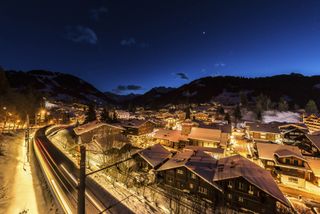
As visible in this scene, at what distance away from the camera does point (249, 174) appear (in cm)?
1905

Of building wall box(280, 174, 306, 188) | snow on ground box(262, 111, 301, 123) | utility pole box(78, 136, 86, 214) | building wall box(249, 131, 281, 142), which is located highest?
utility pole box(78, 136, 86, 214)

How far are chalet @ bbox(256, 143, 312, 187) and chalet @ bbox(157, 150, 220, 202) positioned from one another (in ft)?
32.9

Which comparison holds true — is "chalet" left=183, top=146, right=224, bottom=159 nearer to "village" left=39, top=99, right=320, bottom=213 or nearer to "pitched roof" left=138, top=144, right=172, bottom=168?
"village" left=39, top=99, right=320, bottom=213

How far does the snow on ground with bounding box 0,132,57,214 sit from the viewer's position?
1421cm

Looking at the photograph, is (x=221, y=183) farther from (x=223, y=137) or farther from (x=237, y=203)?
(x=223, y=137)

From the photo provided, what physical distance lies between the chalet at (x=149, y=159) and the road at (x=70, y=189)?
27.8 feet

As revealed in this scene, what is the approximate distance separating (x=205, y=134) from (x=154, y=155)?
49.0 ft

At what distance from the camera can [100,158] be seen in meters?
29.6

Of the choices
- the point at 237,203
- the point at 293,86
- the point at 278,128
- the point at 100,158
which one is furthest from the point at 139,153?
the point at 293,86

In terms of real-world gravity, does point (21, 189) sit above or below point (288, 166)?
above

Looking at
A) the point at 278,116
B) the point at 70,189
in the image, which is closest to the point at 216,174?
the point at 70,189

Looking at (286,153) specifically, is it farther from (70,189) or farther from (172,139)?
(70,189)

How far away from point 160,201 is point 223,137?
24.7 m

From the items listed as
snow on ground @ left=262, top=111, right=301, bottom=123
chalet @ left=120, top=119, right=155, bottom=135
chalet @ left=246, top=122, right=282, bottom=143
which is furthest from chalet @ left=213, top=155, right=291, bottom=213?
snow on ground @ left=262, top=111, right=301, bottom=123
